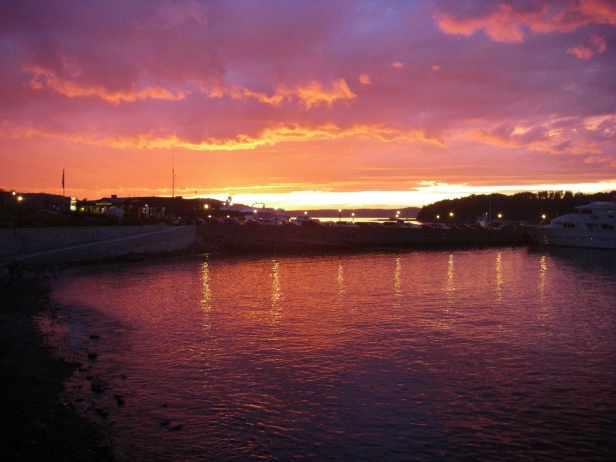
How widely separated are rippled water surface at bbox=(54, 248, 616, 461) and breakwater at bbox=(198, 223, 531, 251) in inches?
1760

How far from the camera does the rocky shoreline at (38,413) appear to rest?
9547 mm

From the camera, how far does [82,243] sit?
49.1 metres

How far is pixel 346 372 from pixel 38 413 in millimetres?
8786

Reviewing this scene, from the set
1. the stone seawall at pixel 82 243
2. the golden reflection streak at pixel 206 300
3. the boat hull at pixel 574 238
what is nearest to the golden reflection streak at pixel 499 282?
the golden reflection streak at pixel 206 300

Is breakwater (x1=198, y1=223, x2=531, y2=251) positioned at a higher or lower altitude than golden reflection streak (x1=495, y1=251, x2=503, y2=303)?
higher

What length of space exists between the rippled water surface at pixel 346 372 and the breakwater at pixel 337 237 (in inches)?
1760

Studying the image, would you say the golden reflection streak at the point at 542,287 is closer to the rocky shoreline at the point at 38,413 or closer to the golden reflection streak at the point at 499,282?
the golden reflection streak at the point at 499,282

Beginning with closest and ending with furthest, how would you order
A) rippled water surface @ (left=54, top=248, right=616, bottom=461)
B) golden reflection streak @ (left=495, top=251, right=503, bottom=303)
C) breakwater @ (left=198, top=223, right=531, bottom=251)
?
rippled water surface @ (left=54, top=248, right=616, bottom=461) → golden reflection streak @ (left=495, top=251, right=503, bottom=303) → breakwater @ (left=198, top=223, right=531, bottom=251)

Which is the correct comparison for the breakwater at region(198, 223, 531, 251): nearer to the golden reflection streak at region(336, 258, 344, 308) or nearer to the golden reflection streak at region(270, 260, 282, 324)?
the golden reflection streak at region(336, 258, 344, 308)

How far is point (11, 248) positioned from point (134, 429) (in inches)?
1364

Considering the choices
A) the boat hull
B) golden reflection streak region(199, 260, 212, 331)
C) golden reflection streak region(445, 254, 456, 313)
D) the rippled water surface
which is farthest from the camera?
the boat hull

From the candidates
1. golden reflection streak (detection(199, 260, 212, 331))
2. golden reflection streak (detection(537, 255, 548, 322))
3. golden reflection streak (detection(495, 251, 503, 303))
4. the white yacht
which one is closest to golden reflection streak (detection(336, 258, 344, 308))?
golden reflection streak (detection(199, 260, 212, 331))

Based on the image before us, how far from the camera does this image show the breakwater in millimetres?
79125

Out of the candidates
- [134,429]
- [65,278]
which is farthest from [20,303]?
[134,429]
